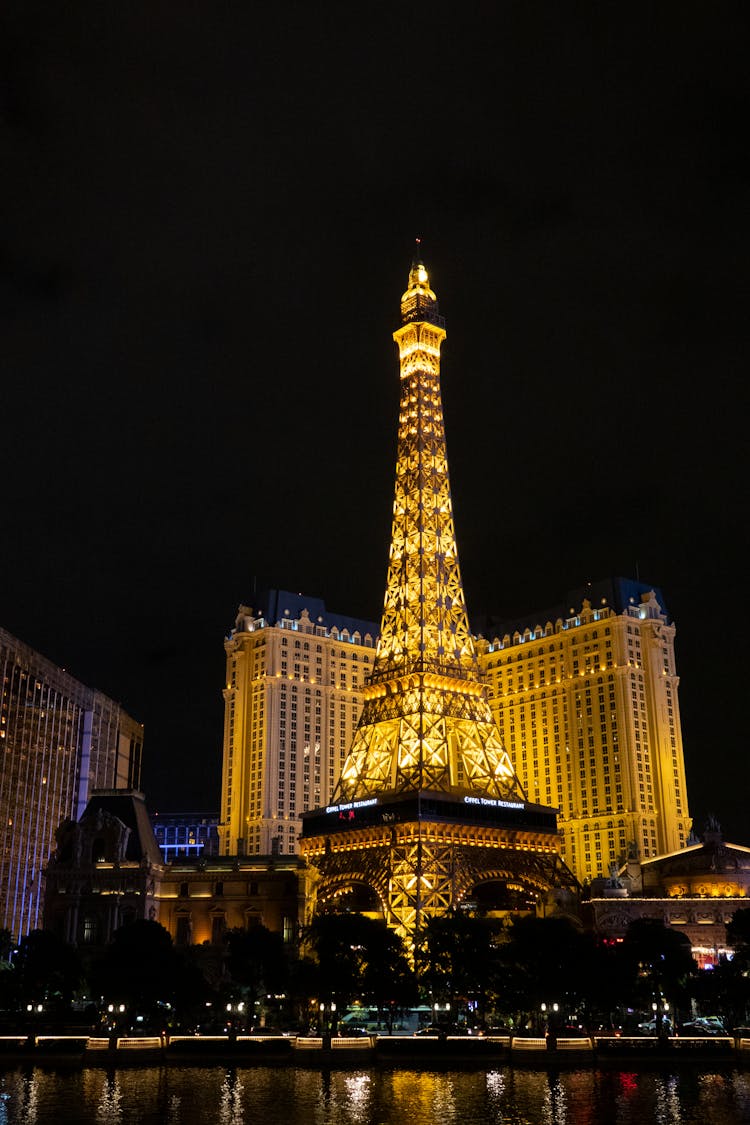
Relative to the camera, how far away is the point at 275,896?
154750 millimetres

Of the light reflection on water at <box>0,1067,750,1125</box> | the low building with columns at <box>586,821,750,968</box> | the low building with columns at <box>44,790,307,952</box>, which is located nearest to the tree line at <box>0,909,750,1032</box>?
the light reflection on water at <box>0,1067,750,1125</box>

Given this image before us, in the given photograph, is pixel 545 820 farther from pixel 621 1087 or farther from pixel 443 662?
pixel 621 1087

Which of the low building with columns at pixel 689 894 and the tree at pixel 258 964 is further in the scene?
the low building with columns at pixel 689 894

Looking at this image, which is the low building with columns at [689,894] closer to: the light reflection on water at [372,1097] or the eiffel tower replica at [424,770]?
the eiffel tower replica at [424,770]

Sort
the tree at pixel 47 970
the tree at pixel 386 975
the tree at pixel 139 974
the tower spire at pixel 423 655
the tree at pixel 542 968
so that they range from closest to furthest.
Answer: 1. the tree at pixel 542 968
2. the tree at pixel 386 975
3. the tree at pixel 139 974
4. the tree at pixel 47 970
5. the tower spire at pixel 423 655

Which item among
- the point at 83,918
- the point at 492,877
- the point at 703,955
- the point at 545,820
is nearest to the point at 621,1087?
the point at 492,877

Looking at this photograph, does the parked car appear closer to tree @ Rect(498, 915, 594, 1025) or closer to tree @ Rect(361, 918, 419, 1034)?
tree @ Rect(498, 915, 594, 1025)

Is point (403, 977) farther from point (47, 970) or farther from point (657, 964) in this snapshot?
point (47, 970)

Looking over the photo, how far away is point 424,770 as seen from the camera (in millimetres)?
135000

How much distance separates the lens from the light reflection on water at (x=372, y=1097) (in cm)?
5681

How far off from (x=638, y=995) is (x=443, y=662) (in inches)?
2017

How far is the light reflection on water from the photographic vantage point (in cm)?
5681

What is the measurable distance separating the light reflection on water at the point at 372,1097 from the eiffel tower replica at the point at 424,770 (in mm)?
39417

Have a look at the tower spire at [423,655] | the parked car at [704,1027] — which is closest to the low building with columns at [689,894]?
the tower spire at [423,655]
